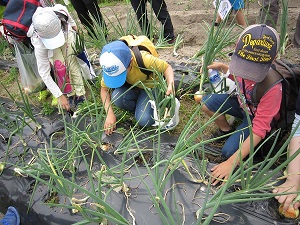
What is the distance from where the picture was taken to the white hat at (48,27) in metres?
1.92

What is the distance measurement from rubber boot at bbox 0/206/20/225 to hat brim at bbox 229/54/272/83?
133 cm

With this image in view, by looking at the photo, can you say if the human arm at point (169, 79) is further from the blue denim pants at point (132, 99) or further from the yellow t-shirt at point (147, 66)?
the blue denim pants at point (132, 99)

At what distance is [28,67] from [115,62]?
110 cm

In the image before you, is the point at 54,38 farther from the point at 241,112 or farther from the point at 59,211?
the point at 241,112

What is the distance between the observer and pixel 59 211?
1.40m

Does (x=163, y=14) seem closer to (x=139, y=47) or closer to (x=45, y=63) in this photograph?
(x=139, y=47)

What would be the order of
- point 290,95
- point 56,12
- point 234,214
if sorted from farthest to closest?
point 56,12 → point 290,95 → point 234,214

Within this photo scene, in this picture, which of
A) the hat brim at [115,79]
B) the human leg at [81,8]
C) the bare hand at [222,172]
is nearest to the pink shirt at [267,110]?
the bare hand at [222,172]

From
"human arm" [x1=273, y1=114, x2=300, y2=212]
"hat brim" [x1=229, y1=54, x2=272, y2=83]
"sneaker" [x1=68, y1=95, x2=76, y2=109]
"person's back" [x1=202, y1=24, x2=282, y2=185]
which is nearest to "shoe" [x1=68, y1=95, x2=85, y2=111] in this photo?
"sneaker" [x1=68, y1=95, x2=76, y2=109]

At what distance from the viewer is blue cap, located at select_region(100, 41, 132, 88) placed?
5.25 feet

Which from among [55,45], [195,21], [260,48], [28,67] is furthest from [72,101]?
[195,21]

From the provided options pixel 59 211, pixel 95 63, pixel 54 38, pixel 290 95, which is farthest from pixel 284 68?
pixel 95 63

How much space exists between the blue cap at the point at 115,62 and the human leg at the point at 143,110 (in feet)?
1.13

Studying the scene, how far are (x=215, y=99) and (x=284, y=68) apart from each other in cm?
47
